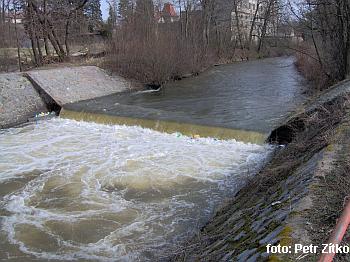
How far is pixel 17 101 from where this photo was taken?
14.5m

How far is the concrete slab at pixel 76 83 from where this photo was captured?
51.5 feet

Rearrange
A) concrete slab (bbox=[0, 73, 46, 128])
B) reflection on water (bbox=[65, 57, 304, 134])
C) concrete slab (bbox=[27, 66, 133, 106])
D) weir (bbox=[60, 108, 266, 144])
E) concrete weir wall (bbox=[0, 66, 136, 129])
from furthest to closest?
concrete slab (bbox=[27, 66, 133, 106])
concrete weir wall (bbox=[0, 66, 136, 129])
concrete slab (bbox=[0, 73, 46, 128])
reflection on water (bbox=[65, 57, 304, 134])
weir (bbox=[60, 108, 266, 144])

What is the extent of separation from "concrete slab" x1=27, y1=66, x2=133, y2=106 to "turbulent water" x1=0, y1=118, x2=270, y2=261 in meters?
5.13

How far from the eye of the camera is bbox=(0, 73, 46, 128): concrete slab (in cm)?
1368

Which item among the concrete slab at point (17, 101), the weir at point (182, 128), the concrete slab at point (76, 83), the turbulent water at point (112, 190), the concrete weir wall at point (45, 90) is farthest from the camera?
the concrete slab at point (76, 83)

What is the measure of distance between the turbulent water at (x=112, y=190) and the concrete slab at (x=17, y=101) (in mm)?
3112

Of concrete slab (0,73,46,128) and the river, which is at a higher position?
concrete slab (0,73,46,128)

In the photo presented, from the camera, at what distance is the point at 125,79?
64.5ft

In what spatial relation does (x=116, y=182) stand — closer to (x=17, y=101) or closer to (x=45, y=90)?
(x=17, y=101)

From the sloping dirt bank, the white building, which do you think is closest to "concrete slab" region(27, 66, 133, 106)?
the sloping dirt bank

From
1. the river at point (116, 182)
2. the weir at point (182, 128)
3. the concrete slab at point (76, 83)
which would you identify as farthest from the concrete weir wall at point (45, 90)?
the weir at point (182, 128)

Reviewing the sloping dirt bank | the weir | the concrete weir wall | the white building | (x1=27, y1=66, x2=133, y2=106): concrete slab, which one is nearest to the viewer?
the sloping dirt bank

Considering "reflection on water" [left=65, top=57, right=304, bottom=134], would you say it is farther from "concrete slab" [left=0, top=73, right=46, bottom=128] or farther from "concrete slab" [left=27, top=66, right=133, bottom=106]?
"concrete slab" [left=0, top=73, right=46, bottom=128]

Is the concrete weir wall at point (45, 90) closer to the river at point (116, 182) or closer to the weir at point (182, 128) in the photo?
the river at point (116, 182)
